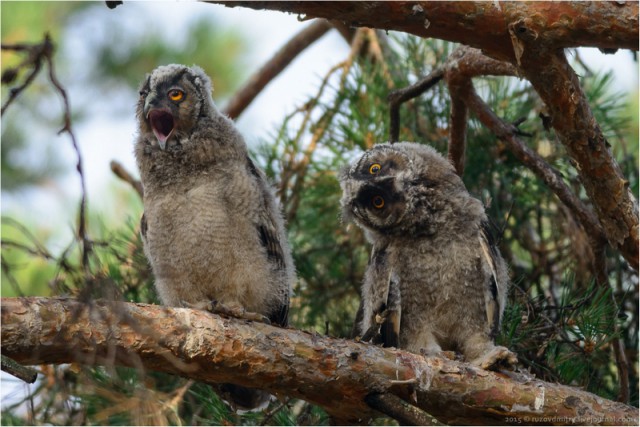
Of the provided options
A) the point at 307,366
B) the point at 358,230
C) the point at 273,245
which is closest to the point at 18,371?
the point at 307,366

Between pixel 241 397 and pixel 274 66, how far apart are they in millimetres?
2313

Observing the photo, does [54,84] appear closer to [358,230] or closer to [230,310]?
[230,310]

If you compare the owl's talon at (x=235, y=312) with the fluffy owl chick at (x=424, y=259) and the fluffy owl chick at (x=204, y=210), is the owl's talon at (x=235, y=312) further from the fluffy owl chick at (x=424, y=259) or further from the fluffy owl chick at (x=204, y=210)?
the fluffy owl chick at (x=424, y=259)

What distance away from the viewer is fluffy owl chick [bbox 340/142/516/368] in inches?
129

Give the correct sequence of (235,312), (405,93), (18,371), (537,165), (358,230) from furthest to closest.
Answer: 1. (358,230)
2. (405,93)
3. (537,165)
4. (235,312)
5. (18,371)

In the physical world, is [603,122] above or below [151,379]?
above

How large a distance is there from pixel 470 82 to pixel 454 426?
1578 millimetres

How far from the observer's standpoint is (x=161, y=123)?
3.42 meters

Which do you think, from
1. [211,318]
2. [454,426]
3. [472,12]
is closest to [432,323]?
[454,426]

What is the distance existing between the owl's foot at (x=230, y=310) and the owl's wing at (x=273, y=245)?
0.89ft

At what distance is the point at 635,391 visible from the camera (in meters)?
3.65

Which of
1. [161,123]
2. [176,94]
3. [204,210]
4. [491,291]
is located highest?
[176,94]

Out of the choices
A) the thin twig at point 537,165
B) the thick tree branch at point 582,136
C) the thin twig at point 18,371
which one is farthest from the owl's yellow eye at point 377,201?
the thin twig at point 18,371

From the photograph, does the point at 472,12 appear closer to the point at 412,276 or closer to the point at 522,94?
the point at 412,276
